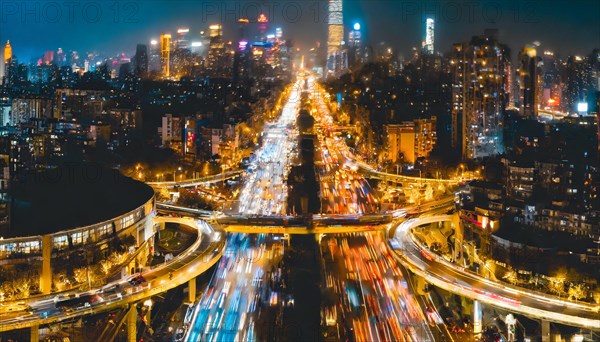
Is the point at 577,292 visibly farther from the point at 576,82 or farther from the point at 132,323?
the point at 576,82

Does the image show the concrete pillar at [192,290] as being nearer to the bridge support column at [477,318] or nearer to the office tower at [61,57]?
the bridge support column at [477,318]

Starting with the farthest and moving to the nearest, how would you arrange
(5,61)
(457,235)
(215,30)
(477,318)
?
(215,30), (5,61), (457,235), (477,318)

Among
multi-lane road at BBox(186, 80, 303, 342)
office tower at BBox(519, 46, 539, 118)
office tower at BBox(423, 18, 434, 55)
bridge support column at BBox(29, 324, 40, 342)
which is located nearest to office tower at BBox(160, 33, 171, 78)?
office tower at BBox(423, 18, 434, 55)

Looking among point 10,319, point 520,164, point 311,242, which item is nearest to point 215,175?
point 311,242

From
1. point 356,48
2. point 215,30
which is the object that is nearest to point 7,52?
point 215,30

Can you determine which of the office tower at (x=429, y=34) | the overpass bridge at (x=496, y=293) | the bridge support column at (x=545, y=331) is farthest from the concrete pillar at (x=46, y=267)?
the office tower at (x=429, y=34)

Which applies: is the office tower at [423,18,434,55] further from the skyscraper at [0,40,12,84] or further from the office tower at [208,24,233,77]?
the skyscraper at [0,40,12,84]
